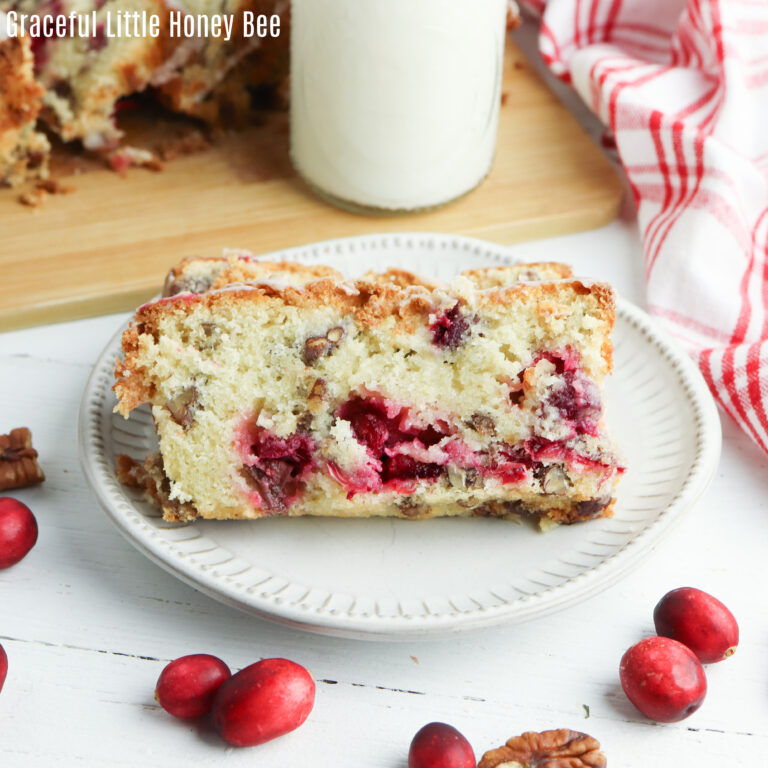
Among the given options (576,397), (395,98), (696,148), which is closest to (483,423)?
(576,397)

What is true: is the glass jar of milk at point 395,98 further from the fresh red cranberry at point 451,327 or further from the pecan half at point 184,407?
the pecan half at point 184,407

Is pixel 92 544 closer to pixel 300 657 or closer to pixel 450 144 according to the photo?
pixel 300 657

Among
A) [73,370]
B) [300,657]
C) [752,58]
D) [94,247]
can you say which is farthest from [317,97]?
[300,657]

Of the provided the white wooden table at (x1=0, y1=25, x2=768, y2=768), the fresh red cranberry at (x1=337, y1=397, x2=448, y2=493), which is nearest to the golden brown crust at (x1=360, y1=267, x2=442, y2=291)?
the fresh red cranberry at (x1=337, y1=397, x2=448, y2=493)

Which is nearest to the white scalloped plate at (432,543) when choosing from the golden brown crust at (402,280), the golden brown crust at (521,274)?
the golden brown crust at (521,274)

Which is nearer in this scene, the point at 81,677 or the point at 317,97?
the point at 81,677

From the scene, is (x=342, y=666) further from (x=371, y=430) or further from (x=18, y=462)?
(x=18, y=462)

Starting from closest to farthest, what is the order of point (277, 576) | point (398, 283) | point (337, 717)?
point (337, 717) < point (277, 576) < point (398, 283)
